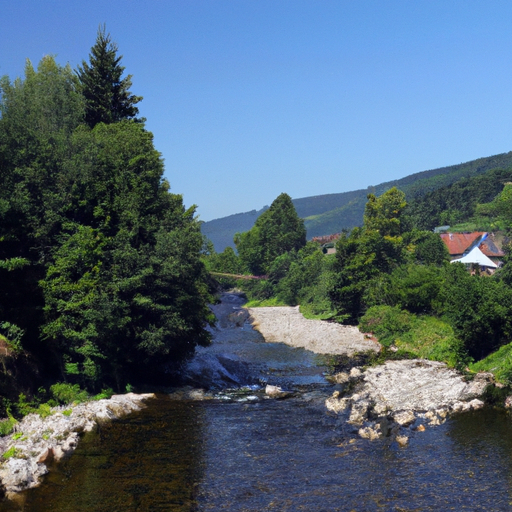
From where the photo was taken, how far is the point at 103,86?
51750mm

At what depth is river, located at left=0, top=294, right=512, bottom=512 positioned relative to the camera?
17375mm

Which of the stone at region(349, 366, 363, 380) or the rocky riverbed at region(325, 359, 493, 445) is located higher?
the rocky riverbed at region(325, 359, 493, 445)

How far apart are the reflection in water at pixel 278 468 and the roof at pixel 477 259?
59.9 metres

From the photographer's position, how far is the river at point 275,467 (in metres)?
17.4

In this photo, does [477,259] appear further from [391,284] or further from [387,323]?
[387,323]

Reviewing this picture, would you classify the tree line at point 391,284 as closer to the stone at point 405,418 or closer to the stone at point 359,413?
the stone at point 405,418

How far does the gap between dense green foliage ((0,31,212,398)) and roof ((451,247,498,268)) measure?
56.3m

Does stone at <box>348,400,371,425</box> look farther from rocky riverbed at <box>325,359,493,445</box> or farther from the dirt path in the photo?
the dirt path

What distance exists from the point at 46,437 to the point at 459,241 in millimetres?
82283

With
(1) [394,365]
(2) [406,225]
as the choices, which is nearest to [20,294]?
(1) [394,365]

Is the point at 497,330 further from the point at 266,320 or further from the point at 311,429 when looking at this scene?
the point at 266,320

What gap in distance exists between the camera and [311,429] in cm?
2475

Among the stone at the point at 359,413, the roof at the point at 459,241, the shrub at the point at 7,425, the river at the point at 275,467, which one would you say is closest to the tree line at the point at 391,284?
the roof at the point at 459,241

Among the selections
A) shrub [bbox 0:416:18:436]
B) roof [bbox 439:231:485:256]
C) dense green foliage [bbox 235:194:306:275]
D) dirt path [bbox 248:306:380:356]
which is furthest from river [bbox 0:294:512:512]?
dense green foliage [bbox 235:194:306:275]
